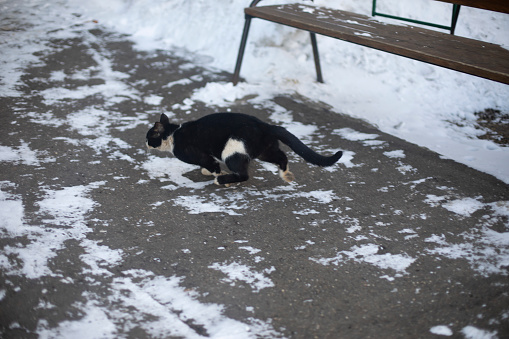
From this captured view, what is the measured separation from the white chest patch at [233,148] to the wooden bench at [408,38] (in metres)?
1.52

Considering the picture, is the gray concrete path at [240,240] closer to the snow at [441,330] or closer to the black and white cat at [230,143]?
the snow at [441,330]

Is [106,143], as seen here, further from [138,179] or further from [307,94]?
[307,94]

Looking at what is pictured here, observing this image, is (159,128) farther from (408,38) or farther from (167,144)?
(408,38)

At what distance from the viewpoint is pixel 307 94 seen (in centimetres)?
530

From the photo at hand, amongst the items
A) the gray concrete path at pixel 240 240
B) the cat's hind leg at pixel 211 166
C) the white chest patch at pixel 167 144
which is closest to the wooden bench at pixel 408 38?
the gray concrete path at pixel 240 240

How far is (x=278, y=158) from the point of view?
11.5 feet

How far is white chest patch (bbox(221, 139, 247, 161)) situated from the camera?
10.7ft

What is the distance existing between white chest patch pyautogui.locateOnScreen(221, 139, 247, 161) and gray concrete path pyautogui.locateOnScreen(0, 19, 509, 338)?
0.34m

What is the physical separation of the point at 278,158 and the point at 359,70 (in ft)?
8.72

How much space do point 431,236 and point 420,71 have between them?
3039mm

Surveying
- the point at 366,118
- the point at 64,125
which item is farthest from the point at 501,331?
the point at 64,125

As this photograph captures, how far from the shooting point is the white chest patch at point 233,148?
10.7ft

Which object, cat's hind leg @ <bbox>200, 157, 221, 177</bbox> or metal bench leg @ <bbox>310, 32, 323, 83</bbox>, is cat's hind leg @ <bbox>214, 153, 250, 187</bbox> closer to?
cat's hind leg @ <bbox>200, 157, 221, 177</bbox>

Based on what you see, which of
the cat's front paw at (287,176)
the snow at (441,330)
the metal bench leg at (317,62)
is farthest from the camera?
the metal bench leg at (317,62)
